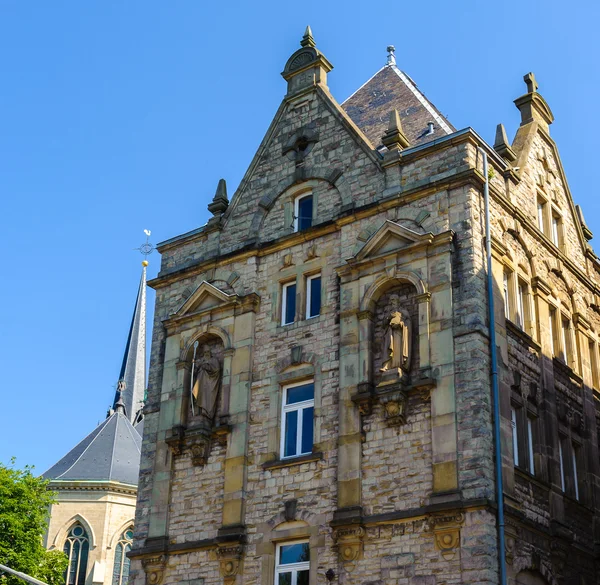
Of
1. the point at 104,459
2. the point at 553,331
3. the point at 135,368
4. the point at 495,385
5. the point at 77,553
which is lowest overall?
the point at 495,385

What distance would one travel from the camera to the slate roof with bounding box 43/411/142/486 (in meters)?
52.6

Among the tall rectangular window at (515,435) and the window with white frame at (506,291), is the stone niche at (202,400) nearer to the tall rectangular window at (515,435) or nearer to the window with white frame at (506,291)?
the tall rectangular window at (515,435)

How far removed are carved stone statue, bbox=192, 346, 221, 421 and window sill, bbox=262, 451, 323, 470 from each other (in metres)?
2.47

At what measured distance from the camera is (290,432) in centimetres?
2334

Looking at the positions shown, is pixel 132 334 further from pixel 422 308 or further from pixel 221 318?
pixel 422 308

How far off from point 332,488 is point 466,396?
11.9 feet

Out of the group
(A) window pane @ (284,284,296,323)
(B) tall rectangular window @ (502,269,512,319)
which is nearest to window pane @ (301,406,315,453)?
(A) window pane @ (284,284,296,323)

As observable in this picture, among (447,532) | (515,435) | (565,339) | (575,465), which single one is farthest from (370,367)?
(565,339)

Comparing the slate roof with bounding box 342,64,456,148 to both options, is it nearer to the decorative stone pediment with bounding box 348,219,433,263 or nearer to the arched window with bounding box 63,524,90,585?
the decorative stone pediment with bounding box 348,219,433,263

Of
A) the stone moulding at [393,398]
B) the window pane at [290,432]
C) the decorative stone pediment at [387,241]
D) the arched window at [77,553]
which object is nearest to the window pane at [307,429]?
the window pane at [290,432]

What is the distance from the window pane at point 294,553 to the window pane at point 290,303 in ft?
18.4

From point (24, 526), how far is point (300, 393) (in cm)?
1943

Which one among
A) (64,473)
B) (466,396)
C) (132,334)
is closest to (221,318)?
(466,396)

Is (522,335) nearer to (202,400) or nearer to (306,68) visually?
(202,400)
